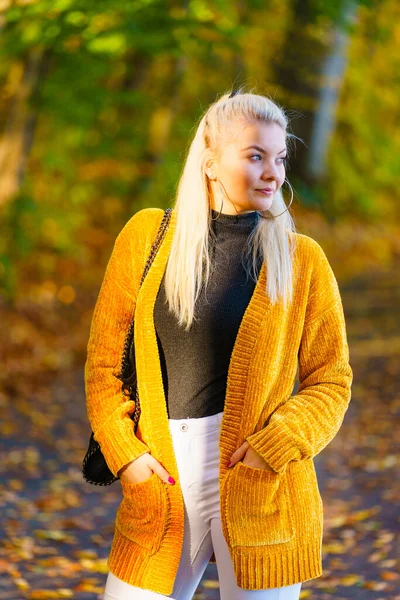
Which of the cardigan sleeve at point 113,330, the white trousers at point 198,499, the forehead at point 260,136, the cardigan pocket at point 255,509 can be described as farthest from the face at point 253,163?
the cardigan pocket at point 255,509

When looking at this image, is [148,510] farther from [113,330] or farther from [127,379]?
[113,330]

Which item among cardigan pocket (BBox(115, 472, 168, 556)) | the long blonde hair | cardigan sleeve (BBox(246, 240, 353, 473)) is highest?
the long blonde hair

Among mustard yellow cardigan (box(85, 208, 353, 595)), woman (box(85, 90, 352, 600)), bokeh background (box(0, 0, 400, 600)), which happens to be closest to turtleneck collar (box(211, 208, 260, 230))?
woman (box(85, 90, 352, 600))

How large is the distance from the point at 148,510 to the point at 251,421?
1.29ft

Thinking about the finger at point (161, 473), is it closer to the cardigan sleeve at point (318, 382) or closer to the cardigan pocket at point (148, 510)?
the cardigan pocket at point (148, 510)

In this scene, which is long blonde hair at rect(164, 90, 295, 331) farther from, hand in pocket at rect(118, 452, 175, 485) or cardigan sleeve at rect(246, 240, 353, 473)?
hand in pocket at rect(118, 452, 175, 485)

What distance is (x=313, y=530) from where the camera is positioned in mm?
2732

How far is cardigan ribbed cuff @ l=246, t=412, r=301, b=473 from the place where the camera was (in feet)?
8.63

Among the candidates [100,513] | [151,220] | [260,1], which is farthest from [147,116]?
[151,220]

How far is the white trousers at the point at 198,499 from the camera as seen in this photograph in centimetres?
276

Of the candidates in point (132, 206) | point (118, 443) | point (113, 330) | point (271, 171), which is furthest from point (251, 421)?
point (132, 206)

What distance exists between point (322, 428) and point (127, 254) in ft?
2.51

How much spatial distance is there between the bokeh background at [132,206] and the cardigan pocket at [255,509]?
0.95 meters

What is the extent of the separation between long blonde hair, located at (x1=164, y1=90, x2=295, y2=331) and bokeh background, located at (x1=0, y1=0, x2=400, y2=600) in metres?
0.39
